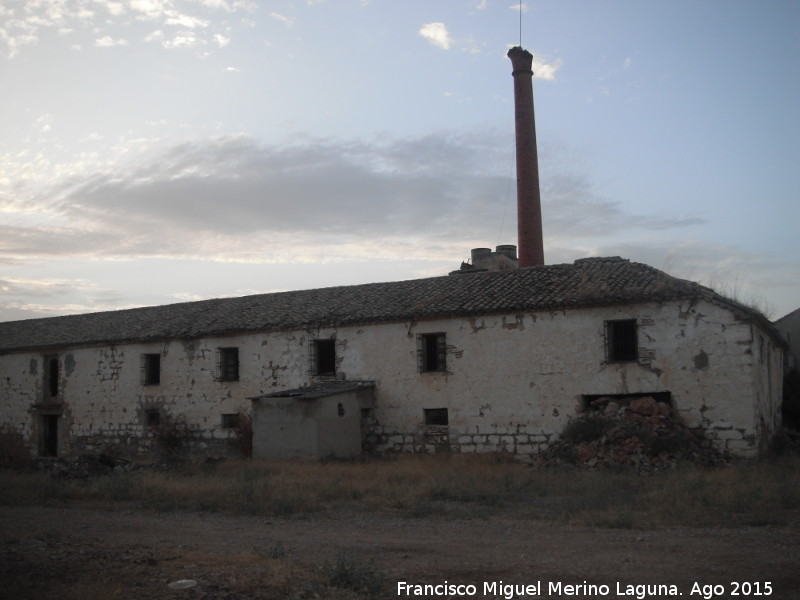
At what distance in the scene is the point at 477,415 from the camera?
19.6 m

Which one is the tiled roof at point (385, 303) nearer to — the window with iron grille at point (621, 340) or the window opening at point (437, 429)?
the window with iron grille at point (621, 340)

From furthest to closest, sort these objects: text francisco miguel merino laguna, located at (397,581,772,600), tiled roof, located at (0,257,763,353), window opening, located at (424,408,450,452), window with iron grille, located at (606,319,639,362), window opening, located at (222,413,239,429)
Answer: window opening, located at (222,413,239,429), window opening, located at (424,408,450,452), tiled roof, located at (0,257,763,353), window with iron grille, located at (606,319,639,362), text francisco miguel merino laguna, located at (397,581,772,600)

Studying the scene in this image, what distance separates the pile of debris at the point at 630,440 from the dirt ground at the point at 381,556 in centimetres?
590

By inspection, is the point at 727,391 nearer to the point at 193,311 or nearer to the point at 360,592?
the point at 360,592

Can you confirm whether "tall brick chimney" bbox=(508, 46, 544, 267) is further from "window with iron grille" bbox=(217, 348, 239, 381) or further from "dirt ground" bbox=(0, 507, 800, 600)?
"dirt ground" bbox=(0, 507, 800, 600)

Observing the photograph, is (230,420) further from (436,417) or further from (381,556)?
(381,556)

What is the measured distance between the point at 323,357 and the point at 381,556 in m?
14.1

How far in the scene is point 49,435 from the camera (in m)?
27.8

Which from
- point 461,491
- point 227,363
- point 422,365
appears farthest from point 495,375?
point 227,363

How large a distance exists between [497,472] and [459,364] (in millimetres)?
4220

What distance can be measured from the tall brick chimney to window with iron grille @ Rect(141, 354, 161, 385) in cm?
1331

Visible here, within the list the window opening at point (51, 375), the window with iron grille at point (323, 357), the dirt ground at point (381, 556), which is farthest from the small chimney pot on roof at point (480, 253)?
the dirt ground at point (381, 556)

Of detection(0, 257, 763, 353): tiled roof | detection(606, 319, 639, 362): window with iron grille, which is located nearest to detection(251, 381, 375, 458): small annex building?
detection(0, 257, 763, 353): tiled roof

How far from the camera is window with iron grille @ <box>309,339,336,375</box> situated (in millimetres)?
22141
